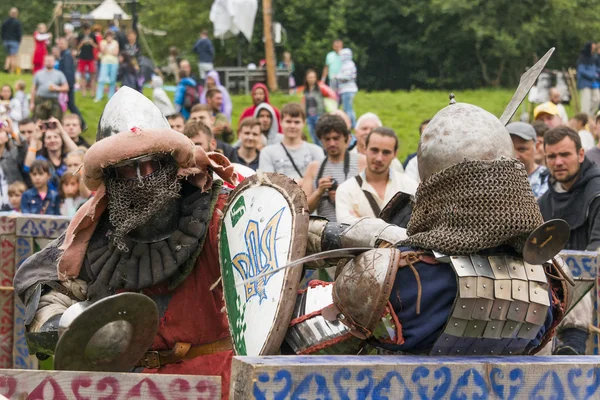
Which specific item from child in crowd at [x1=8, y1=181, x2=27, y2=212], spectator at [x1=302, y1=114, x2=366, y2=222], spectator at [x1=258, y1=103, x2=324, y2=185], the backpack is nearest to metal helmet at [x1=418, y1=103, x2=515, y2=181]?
spectator at [x1=302, y1=114, x2=366, y2=222]

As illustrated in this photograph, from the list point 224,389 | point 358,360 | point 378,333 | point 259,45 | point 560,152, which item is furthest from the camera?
point 259,45

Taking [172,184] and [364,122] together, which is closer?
[172,184]

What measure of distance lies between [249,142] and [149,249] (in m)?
5.01

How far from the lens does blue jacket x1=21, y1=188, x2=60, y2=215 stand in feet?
31.3

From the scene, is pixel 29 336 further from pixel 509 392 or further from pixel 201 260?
pixel 509 392

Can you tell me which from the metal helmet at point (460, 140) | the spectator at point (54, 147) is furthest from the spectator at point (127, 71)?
the metal helmet at point (460, 140)

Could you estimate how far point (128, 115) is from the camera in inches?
186

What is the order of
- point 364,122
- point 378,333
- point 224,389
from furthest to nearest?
point 364,122
point 224,389
point 378,333

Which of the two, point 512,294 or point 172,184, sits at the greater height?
point 172,184

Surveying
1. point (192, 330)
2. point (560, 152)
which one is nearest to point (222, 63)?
point (560, 152)

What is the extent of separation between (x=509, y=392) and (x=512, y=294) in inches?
12.0

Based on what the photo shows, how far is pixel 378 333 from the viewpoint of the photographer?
12.0ft

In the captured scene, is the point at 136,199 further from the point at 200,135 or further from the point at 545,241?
the point at 200,135

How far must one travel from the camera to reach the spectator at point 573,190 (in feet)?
22.9
